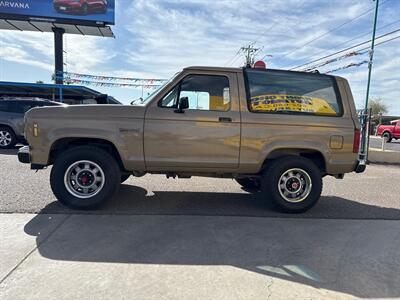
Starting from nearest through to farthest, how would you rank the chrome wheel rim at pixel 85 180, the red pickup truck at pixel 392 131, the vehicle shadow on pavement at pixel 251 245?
the vehicle shadow on pavement at pixel 251 245 → the chrome wheel rim at pixel 85 180 → the red pickup truck at pixel 392 131

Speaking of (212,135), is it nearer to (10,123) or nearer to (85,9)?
(10,123)

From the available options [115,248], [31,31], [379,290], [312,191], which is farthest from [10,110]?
[31,31]

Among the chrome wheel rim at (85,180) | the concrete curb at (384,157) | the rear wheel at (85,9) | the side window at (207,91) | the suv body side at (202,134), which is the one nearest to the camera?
the suv body side at (202,134)

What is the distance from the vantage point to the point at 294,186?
199 inches

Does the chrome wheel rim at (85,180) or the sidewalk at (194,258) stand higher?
the chrome wheel rim at (85,180)

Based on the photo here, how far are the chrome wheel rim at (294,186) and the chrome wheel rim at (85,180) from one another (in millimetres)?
2725

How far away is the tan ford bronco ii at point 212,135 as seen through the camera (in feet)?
15.4

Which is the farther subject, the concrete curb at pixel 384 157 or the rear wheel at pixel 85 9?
the rear wheel at pixel 85 9

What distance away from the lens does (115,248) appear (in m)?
3.57

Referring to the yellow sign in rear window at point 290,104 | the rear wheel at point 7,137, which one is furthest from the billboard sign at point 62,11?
the yellow sign in rear window at point 290,104

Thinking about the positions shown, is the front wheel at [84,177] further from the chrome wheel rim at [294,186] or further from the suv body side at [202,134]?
the chrome wheel rim at [294,186]

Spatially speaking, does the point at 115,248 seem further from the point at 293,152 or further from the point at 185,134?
the point at 293,152

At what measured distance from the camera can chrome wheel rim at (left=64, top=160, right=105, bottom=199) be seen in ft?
15.7

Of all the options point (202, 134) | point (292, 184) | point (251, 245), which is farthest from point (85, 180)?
point (292, 184)
